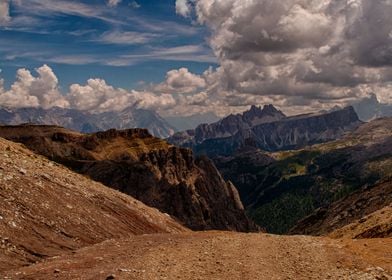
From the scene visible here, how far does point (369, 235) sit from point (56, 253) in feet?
107

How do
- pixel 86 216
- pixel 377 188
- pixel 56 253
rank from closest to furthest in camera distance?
pixel 56 253, pixel 86 216, pixel 377 188

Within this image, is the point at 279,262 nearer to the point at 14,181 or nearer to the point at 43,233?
the point at 43,233

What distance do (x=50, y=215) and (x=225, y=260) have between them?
1719 cm

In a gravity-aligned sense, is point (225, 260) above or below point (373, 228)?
above

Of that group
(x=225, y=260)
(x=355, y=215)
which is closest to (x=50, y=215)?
(x=225, y=260)

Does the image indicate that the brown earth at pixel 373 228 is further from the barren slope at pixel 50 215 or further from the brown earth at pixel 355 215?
the barren slope at pixel 50 215

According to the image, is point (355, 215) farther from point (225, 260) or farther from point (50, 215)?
point (50, 215)

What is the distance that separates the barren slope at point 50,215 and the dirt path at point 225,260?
199 centimetres

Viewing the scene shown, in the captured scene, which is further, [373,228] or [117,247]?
[373,228]

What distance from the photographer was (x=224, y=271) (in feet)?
105

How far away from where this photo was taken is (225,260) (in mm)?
34781

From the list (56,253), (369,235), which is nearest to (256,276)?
(56,253)

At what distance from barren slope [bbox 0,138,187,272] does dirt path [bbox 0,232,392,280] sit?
78.5 inches

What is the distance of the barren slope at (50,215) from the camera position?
36.8m
